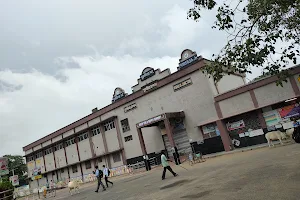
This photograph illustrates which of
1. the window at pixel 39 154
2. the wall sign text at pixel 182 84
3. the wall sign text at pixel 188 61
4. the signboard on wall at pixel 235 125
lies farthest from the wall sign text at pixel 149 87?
the window at pixel 39 154

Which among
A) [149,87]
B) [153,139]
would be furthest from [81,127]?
[149,87]

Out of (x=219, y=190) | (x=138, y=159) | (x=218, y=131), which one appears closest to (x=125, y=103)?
(x=138, y=159)

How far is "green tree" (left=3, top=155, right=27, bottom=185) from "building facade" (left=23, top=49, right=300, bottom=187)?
3917cm

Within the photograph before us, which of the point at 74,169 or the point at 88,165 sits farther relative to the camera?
the point at 74,169

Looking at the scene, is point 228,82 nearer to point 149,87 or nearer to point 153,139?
point 149,87

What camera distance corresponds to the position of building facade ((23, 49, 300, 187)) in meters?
21.9

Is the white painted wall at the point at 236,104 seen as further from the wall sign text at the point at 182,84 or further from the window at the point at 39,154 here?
the window at the point at 39,154

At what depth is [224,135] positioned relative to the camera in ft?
76.1

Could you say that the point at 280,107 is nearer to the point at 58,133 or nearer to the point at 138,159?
the point at 138,159

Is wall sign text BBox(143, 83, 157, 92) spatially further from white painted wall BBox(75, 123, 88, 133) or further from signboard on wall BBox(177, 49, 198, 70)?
white painted wall BBox(75, 123, 88, 133)

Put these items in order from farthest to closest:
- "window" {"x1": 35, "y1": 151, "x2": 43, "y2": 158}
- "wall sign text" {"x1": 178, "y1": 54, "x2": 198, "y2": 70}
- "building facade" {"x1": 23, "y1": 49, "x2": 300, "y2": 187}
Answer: "window" {"x1": 35, "y1": 151, "x2": 43, "y2": 158}
"wall sign text" {"x1": 178, "y1": 54, "x2": 198, "y2": 70}
"building facade" {"x1": 23, "y1": 49, "x2": 300, "y2": 187}

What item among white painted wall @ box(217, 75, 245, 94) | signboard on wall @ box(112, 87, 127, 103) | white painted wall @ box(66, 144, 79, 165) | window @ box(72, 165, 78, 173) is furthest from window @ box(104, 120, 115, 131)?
white painted wall @ box(217, 75, 245, 94)

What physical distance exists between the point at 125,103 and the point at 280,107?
18792mm

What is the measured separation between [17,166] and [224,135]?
235 ft
